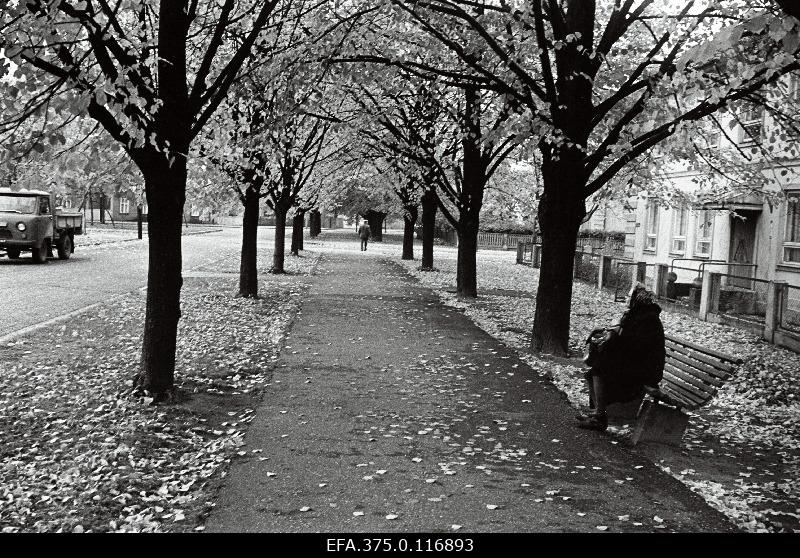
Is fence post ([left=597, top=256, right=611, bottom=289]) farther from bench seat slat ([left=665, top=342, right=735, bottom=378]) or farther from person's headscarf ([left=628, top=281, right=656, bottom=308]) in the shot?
person's headscarf ([left=628, top=281, right=656, bottom=308])

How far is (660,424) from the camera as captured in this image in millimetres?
7266

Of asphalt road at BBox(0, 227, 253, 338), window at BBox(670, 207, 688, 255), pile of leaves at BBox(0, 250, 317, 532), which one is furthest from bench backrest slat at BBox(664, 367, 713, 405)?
window at BBox(670, 207, 688, 255)

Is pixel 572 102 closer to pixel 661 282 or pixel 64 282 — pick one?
pixel 661 282

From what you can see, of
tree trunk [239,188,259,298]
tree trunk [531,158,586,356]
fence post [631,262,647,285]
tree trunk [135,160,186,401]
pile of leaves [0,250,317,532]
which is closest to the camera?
pile of leaves [0,250,317,532]

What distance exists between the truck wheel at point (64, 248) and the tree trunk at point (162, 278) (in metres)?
22.9

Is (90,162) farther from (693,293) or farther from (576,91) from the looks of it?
(693,293)

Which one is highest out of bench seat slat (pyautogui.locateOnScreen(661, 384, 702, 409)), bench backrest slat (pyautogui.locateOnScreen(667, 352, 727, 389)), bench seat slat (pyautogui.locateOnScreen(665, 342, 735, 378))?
bench seat slat (pyautogui.locateOnScreen(665, 342, 735, 378))

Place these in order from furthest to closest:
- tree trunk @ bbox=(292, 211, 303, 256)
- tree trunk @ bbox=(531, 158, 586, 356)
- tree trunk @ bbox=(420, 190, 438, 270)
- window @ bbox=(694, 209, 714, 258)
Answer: tree trunk @ bbox=(292, 211, 303, 256)
tree trunk @ bbox=(420, 190, 438, 270)
window @ bbox=(694, 209, 714, 258)
tree trunk @ bbox=(531, 158, 586, 356)

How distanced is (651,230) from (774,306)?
57.0ft

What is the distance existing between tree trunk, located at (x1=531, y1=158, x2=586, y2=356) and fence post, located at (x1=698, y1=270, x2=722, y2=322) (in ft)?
23.7

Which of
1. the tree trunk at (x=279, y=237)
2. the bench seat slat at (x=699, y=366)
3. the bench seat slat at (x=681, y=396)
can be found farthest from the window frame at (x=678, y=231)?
the bench seat slat at (x=681, y=396)

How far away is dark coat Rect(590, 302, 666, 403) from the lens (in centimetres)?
732
